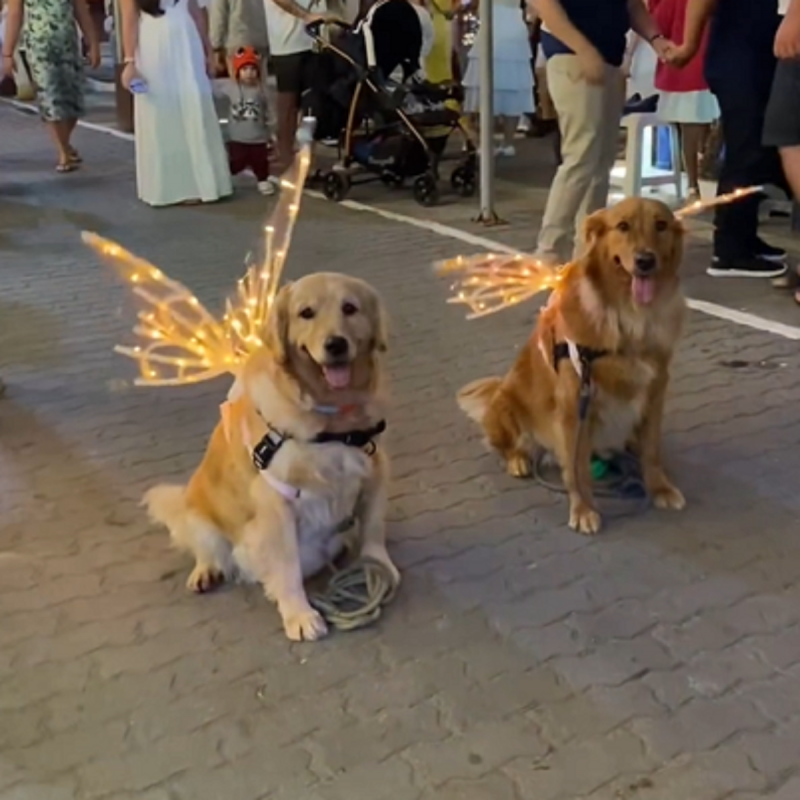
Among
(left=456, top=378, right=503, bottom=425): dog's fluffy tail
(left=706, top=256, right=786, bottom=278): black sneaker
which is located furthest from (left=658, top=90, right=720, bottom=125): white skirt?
(left=456, top=378, right=503, bottom=425): dog's fluffy tail

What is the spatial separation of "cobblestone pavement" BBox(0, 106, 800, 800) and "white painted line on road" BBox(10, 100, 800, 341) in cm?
30

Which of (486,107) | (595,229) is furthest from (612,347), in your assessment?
(486,107)

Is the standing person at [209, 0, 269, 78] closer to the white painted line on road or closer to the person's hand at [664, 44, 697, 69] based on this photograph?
the white painted line on road

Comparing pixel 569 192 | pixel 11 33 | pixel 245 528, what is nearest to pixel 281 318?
pixel 245 528

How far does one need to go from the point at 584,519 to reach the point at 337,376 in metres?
0.93

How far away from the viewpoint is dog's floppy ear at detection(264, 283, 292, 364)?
8.49 ft

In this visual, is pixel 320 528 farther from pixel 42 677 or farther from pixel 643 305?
pixel 643 305

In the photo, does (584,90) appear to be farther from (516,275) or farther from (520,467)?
(520,467)

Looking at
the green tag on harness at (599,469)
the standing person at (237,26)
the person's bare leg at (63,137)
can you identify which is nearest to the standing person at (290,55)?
the standing person at (237,26)

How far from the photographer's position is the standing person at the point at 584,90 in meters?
4.78

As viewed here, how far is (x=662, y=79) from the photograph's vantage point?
6688mm

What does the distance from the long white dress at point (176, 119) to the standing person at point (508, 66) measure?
211 centimetres

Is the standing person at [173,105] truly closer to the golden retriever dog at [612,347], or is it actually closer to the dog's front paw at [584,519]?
the golden retriever dog at [612,347]

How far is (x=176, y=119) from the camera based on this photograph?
7434mm
